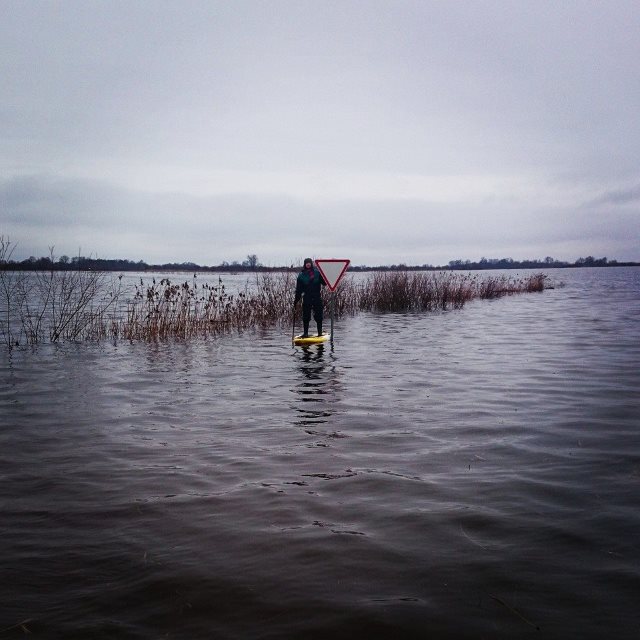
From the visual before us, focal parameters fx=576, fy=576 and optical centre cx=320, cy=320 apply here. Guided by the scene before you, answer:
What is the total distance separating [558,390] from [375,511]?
18.3 feet

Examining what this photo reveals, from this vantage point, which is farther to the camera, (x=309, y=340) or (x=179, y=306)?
(x=179, y=306)

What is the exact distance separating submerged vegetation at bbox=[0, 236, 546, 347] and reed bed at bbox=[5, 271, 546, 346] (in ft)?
0.09

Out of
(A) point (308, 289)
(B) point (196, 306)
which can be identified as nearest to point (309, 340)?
(A) point (308, 289)

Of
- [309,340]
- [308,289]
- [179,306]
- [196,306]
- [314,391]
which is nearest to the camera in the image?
[314,391]

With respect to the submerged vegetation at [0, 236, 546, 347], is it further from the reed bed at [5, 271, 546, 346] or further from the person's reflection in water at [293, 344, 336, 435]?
the person's reflection in water at [293, 344, 336, 435]

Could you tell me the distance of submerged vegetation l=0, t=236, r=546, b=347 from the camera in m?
16.4

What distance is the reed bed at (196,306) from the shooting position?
650 inches

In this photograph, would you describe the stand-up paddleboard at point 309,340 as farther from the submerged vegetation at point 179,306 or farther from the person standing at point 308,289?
the submerged vegetation at point 179,306

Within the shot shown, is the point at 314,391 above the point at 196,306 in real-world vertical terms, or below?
below

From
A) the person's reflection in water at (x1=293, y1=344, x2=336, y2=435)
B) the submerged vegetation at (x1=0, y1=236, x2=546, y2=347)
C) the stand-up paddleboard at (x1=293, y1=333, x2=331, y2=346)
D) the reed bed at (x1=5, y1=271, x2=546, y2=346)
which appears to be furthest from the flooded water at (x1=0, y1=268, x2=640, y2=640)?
the submerged vegetation at (x1=0, y1=236, x2=546, y2=347)

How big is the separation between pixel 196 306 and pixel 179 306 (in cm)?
161

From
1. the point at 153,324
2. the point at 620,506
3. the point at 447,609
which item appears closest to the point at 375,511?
the point at 447,609

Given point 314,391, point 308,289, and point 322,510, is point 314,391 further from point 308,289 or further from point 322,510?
point 308,289

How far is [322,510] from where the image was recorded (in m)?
4.11
